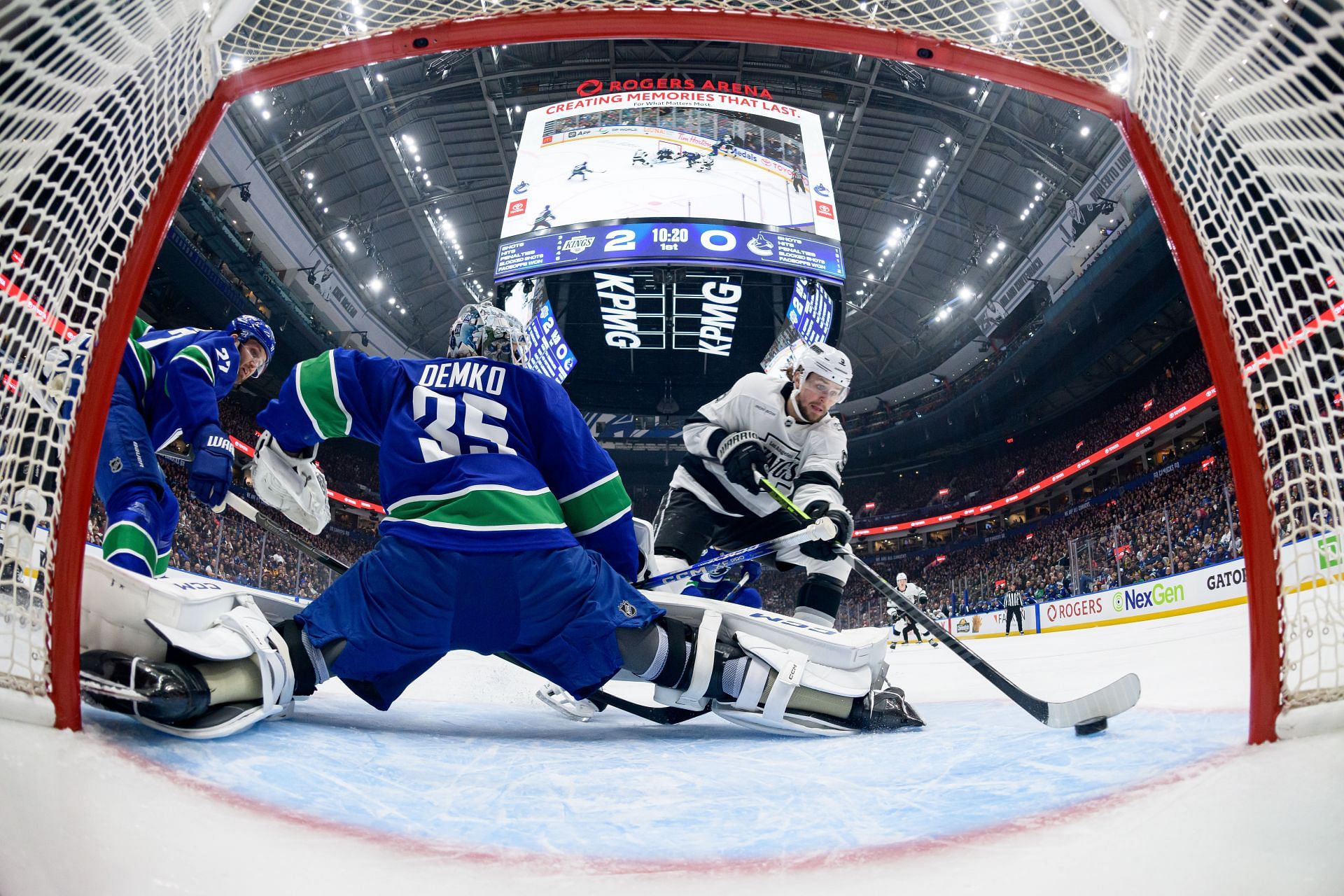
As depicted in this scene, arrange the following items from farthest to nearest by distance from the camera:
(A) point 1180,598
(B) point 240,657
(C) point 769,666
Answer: (A) point 1180,598 < (C) point 769,666 < (B) point 240,657

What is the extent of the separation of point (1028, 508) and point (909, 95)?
38.1ft

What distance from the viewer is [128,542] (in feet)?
7.68

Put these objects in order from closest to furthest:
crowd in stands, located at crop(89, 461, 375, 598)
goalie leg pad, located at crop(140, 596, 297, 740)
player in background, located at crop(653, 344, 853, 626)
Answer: goalie leg pad, located at crop(140, 596, 297, 740) < player in background, located at crop(653, 344, 853, 626) < crowd in stands, located at crop(89, 461, 375, 598)

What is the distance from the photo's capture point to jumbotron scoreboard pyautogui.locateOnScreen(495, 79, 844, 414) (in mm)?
9211

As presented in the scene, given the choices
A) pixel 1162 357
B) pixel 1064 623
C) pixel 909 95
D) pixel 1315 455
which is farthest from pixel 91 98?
pixel 1162 357

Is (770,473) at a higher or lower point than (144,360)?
lower

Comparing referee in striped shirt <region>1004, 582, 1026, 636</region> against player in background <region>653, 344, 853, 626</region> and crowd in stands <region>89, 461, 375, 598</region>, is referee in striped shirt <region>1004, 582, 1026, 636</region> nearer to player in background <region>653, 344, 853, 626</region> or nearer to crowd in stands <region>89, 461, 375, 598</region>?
crowd in stands <region>89, 461, 375, 598</region>

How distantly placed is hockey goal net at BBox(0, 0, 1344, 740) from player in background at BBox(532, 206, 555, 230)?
8.35m

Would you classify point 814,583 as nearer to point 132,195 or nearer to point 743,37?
point 743,37

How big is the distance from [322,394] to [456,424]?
455mm

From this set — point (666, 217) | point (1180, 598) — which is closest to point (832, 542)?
point (666, 217)

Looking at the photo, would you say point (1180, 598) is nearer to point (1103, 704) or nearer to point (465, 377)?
point (1103, 704)

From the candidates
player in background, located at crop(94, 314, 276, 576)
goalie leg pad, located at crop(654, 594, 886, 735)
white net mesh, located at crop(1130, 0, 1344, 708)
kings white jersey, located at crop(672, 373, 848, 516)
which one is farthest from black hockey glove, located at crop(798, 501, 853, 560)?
player in background, located at crop(94, 314, 276, 576)

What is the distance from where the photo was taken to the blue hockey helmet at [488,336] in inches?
81.3
